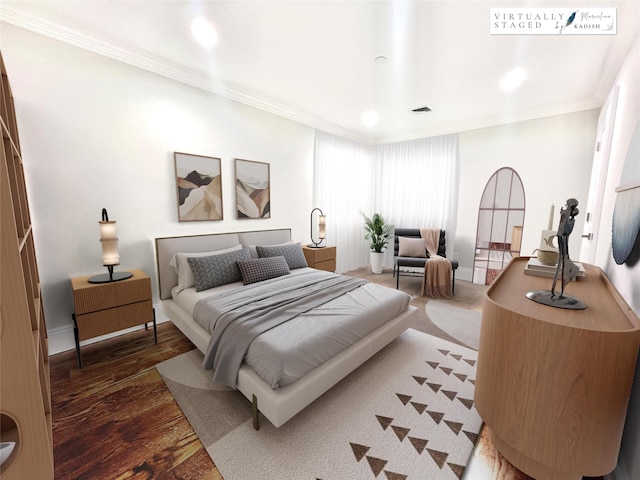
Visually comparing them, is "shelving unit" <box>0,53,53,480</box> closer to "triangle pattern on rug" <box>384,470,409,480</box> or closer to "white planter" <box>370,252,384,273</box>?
"triangle pattern on rug" <box>384,470,409,480</box>

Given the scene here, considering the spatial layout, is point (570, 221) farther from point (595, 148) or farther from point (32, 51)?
point (32, 51)

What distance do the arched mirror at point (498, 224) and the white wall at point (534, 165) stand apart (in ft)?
0.29

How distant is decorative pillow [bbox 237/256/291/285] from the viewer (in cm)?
287

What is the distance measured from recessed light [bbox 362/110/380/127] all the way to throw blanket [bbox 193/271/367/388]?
266cm

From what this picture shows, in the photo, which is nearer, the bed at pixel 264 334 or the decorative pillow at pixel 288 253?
the bed at pixel 264 334

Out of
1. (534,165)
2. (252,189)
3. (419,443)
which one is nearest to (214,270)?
(252,189)

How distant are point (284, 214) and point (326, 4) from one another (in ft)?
8.78

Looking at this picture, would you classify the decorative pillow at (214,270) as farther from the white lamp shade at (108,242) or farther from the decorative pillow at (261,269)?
the white lamp shade at (108,242)

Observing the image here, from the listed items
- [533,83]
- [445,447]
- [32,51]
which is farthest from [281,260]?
[533,83]

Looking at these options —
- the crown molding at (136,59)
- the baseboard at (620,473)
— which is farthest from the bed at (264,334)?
the crown molding at (136,59)

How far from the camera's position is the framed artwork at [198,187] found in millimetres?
3035

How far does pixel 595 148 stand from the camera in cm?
346

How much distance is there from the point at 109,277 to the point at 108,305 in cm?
27

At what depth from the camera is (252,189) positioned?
3697 mm
